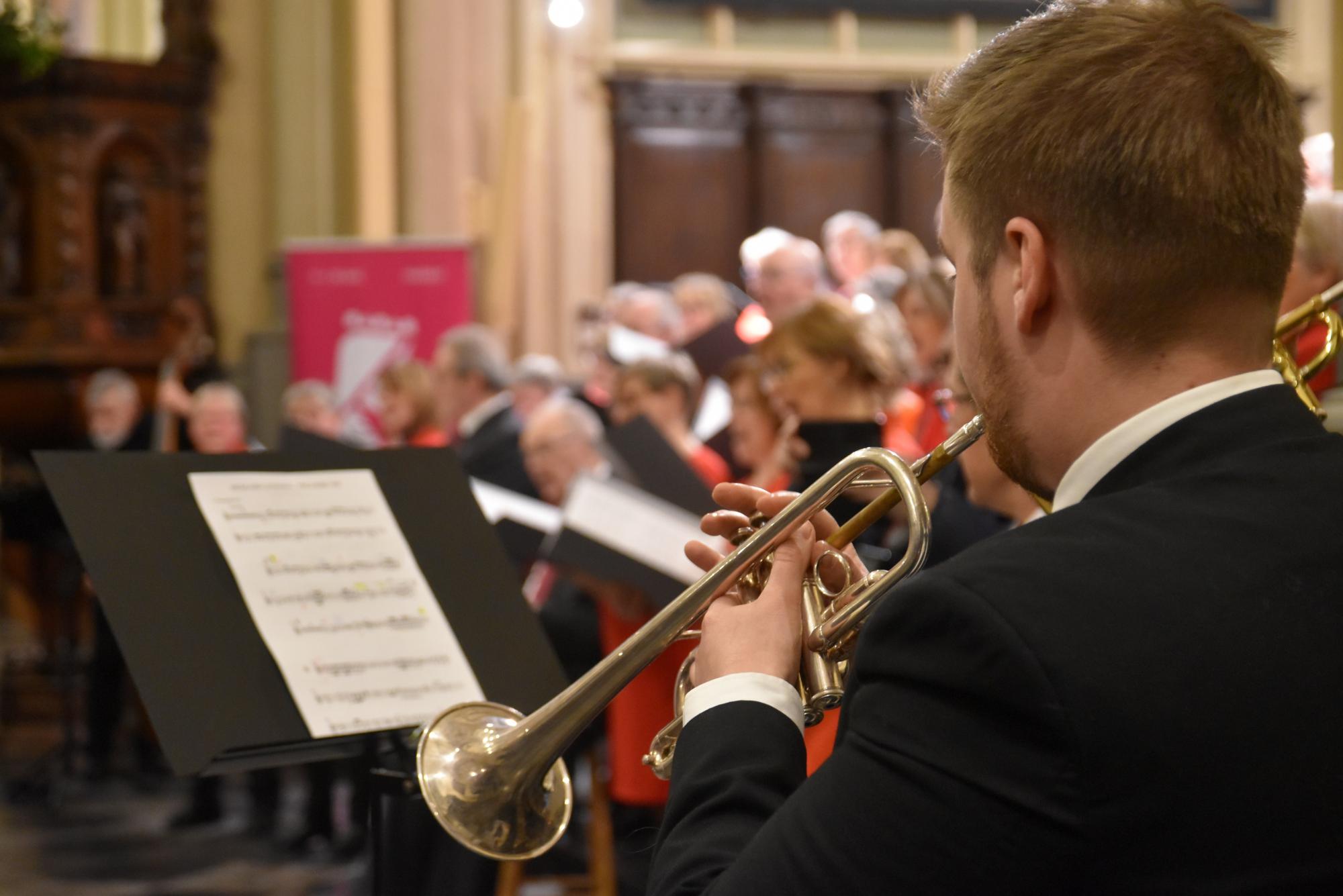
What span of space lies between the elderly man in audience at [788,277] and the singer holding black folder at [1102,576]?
4.52 m

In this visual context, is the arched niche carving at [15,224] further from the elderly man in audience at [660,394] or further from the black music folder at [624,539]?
the black music folder at [624,539]

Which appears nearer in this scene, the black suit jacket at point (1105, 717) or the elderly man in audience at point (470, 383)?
the black suit jacket at point (1105, 717)

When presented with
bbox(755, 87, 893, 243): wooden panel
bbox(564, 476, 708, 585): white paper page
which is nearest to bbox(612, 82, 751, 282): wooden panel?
bbox(755, 87, 893, 243): wooden panel

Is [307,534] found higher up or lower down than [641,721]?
higher up

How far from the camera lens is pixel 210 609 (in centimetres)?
202

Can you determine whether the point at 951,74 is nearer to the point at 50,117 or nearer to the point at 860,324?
the point at 860,324

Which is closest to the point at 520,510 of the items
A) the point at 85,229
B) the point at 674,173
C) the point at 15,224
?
the point at 85,229

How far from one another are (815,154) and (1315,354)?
857 centimetres

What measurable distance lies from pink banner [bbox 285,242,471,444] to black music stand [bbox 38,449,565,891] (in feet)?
18.2

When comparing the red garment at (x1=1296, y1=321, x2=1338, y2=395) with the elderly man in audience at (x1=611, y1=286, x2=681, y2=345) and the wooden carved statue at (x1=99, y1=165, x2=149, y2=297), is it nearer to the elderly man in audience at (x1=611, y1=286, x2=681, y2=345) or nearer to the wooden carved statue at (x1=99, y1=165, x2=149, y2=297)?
the elderly man in audience at (x1=611, y1=286, x2=681, y2=345)

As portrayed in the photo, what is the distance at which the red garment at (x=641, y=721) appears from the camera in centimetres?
356

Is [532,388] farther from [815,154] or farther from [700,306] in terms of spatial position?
[815,154]

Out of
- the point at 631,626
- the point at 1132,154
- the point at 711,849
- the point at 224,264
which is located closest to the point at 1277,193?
the point at 1132,154

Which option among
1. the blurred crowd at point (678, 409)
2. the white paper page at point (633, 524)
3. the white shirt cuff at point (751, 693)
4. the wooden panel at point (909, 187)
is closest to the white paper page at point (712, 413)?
the blurred crowd at point (678, 409)
